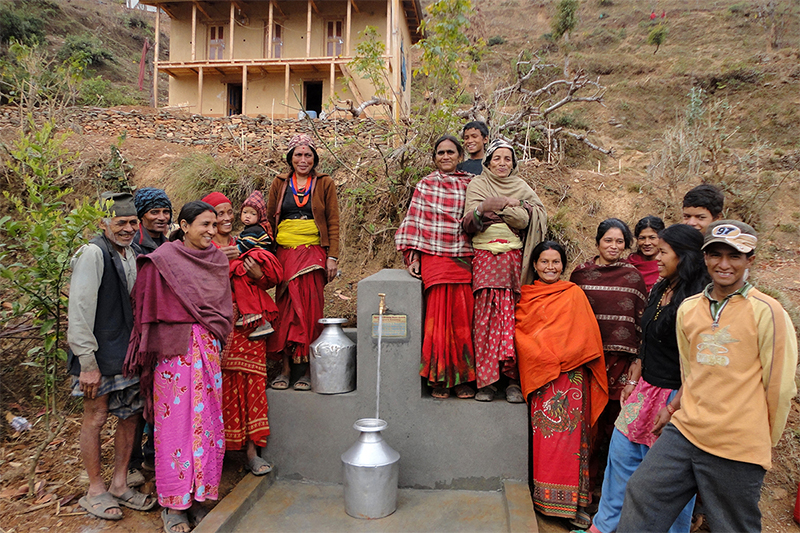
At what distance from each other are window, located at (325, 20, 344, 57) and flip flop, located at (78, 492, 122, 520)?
15779 millimetres

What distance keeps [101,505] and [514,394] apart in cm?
268

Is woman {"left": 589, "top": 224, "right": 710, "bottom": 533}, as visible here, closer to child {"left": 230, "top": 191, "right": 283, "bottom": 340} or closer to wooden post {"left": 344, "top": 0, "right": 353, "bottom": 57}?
child {"left": 230, "top": 191, "right": 283, "bottom": 340}

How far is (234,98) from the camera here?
17.6 m

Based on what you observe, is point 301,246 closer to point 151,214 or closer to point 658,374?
point 151,214

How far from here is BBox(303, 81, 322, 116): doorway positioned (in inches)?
673

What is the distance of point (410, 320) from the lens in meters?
3.51

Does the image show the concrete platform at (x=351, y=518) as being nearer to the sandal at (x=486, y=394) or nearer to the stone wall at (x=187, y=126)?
the sandal at (x=486, y=394)

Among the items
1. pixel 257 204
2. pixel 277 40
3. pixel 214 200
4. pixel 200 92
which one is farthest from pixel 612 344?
pixel 277 40

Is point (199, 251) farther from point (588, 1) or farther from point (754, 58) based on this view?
point (588, 1)

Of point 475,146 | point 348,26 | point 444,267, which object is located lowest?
point 444,267

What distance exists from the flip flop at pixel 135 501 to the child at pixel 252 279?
1167mm

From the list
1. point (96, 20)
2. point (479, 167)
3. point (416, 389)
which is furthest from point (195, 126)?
point (96, 20)

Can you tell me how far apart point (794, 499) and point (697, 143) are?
19.3ft

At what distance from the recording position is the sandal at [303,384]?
12.1 ft
